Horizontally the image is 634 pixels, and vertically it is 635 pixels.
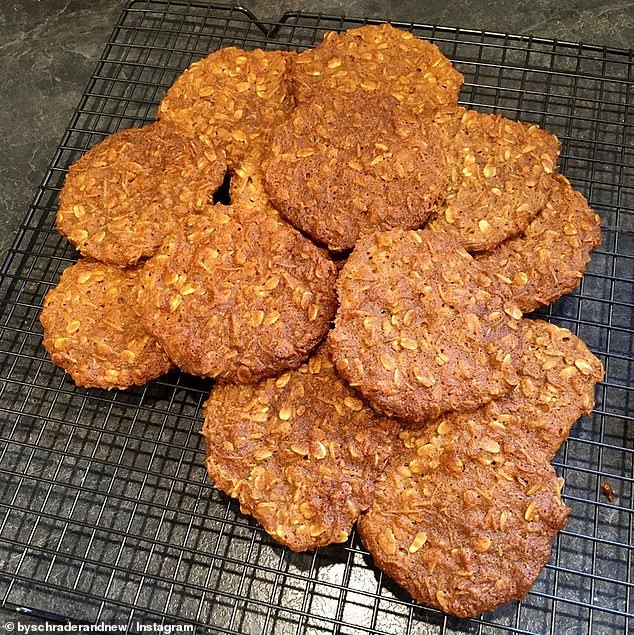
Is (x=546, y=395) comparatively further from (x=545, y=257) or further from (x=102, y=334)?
(x=102, y=334)

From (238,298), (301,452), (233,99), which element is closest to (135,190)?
(233,99)

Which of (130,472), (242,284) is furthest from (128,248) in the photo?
(130,472)

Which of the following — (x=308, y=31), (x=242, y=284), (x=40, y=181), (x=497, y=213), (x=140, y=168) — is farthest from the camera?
(x=308, y=31)

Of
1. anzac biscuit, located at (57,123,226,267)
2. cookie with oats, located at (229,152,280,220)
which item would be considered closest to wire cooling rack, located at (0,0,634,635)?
anzac biscuit, located at (57,123,226,267)

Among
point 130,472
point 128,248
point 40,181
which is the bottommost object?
point 130,472

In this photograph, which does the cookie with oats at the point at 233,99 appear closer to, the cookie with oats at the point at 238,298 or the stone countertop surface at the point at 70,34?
the cookie with oats at the point at 238,298

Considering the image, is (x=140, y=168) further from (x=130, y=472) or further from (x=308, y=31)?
(x=308, y=31)

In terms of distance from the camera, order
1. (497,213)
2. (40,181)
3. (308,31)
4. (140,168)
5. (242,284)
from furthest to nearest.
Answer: (308,31) → (40,181) → (140,168) → (497,213) → (242,284)

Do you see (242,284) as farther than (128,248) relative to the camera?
No
